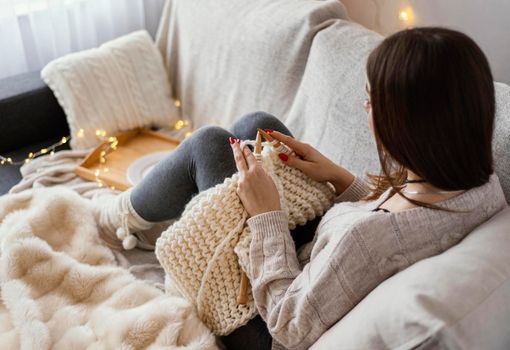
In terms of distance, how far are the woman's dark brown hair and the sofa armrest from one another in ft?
4.06

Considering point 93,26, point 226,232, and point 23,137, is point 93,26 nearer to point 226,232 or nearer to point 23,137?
point 23,137

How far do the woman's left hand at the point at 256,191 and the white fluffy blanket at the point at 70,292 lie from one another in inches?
9.9

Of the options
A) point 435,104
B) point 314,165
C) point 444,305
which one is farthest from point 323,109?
point 444,305

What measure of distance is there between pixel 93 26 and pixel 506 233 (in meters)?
1.69

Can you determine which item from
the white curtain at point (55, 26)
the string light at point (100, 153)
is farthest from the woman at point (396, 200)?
the white curtain at point (55, 26)

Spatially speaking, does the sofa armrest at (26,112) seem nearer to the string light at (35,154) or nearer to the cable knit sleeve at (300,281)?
the string light at (35,154)

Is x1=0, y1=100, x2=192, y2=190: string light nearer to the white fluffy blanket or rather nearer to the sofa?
the sofa

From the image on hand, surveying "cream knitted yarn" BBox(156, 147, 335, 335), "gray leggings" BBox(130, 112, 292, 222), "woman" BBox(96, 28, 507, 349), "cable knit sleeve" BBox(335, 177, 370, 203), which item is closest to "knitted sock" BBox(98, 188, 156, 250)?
"gray leggings" BBox(130, 112, 292, 222)

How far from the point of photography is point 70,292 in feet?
4.13

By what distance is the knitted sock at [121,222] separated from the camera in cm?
142

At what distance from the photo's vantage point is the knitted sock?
1416mm

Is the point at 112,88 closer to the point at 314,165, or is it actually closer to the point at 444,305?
the point at 314,165

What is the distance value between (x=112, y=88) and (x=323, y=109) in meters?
0.74

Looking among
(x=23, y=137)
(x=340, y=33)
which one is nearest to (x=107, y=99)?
(x=23, y=137)
